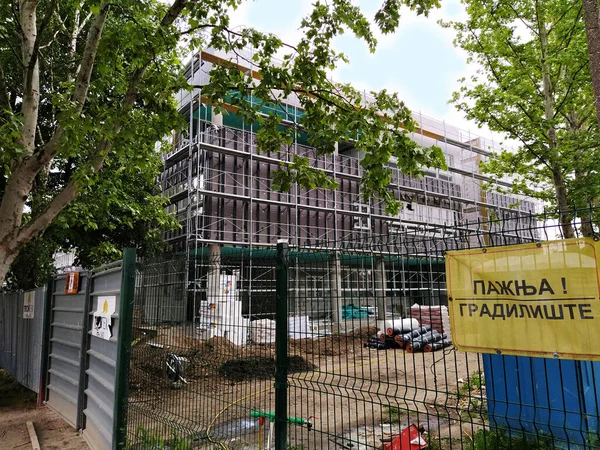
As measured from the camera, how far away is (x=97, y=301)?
602 centimetres

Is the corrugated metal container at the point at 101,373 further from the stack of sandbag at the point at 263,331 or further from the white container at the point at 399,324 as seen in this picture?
the white container at the point at 399,324

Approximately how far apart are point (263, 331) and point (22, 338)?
7771 mm

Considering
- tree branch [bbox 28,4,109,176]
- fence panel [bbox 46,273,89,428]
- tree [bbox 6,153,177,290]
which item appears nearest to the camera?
tree branch [bbox 28,4,109,176]

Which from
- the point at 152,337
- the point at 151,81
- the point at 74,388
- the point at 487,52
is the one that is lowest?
the point at 74,388

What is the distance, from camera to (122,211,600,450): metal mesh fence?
2969 millimetres

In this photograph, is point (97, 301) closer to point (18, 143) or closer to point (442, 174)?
point (18, 143)

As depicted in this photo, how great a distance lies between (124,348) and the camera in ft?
16.1

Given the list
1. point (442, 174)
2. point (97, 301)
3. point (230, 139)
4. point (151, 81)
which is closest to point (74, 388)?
point (97, 301)

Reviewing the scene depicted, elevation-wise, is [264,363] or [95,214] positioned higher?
[95,214]

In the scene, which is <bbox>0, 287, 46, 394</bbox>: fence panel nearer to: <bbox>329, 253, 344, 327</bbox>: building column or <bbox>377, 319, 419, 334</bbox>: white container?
<bbox>329, 253, 344, 327</bbox>: building column

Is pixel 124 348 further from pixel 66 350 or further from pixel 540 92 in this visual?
pixel 540 92

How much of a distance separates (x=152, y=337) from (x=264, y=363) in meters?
1.36

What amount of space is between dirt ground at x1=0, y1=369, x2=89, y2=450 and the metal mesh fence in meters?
1.73

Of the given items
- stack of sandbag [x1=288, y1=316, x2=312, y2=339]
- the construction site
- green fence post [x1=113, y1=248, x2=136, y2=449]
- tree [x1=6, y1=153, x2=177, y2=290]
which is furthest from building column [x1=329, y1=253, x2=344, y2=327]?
tree [x1=6, y1=153, x2=177, y2=290]
